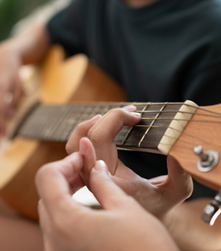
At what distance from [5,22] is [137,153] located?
1.20 m

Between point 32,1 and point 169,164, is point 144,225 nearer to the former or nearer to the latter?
point 169,164

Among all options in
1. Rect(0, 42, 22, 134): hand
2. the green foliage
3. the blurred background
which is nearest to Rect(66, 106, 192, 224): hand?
Rect(0, 42, 22, 134): hand

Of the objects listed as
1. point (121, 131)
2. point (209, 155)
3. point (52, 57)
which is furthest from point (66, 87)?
point (209, 155)

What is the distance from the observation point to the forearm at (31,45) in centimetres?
88

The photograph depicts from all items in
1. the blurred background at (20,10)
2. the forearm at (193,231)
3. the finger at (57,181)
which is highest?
the blurred background at (20,10)

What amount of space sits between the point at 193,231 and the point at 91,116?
247mm

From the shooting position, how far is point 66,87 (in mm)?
714

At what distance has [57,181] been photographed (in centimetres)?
24

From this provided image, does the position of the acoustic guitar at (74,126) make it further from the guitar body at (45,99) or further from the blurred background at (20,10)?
the blurred background at (20,10)

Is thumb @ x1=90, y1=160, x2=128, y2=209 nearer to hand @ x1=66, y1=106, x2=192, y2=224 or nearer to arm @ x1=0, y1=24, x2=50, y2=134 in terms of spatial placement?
hand @ x1=66, y1=106, x2=192, y2=224

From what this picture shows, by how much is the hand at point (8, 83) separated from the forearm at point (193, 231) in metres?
0.58

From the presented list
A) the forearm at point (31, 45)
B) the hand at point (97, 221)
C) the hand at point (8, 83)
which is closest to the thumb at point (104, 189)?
the hand at point (97, 221)

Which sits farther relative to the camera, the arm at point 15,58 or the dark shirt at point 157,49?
the arm at point 15,58

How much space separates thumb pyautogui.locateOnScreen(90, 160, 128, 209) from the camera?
22 cm
